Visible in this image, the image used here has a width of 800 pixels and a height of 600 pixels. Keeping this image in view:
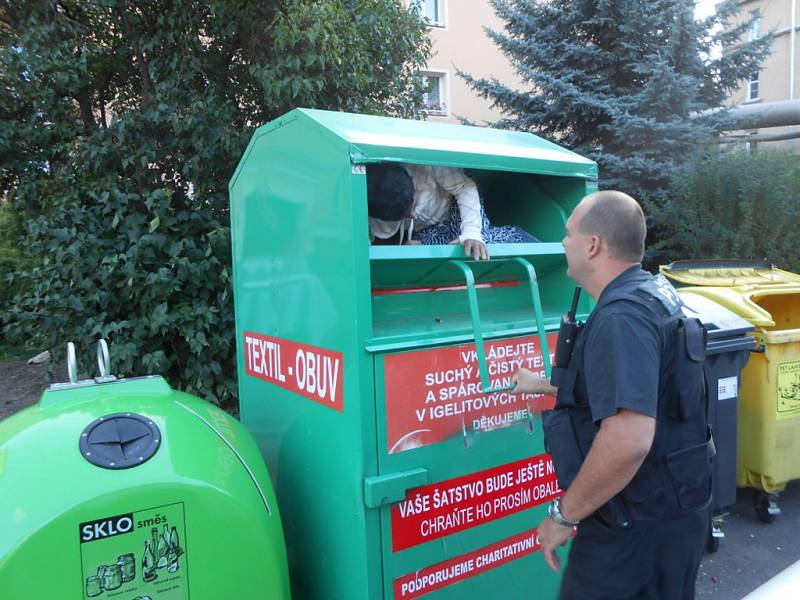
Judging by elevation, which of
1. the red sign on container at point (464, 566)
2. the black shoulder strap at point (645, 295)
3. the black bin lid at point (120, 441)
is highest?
the black shoulder strap at point (645, 295)

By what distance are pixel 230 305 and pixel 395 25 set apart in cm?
306

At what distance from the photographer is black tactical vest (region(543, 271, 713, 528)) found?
5.12 ft

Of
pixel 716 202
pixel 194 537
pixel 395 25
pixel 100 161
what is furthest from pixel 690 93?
pixel 194 537

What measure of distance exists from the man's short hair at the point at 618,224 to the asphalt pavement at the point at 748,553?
91.8 inches

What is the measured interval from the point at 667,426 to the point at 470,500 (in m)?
0.87

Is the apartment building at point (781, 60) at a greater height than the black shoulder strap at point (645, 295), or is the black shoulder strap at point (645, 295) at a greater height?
the apartment building at point (781, 60)

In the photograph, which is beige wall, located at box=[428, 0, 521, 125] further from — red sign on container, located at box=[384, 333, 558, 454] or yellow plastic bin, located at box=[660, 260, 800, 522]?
red sign on container, located at box=[384, 333, 558, 454]

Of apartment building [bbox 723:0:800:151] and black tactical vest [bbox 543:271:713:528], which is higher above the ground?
apartment building [bbox 723:0:800:151]

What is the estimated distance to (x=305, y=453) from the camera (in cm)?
223

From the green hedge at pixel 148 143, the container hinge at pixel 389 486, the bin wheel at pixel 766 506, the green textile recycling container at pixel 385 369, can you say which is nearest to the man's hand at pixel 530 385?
the green textile recycling container at pixel 385 369

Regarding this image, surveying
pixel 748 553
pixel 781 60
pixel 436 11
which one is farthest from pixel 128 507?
pixel 781 60

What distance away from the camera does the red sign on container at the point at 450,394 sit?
6.55 feet

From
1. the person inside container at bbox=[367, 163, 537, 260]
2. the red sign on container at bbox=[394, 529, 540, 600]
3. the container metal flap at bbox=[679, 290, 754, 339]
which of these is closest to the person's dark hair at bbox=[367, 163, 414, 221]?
the person inside container at bbox=[367, 163, 537, 260]

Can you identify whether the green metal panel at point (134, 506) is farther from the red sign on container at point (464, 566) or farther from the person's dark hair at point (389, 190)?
the person's dark hair at point (389, 190)
